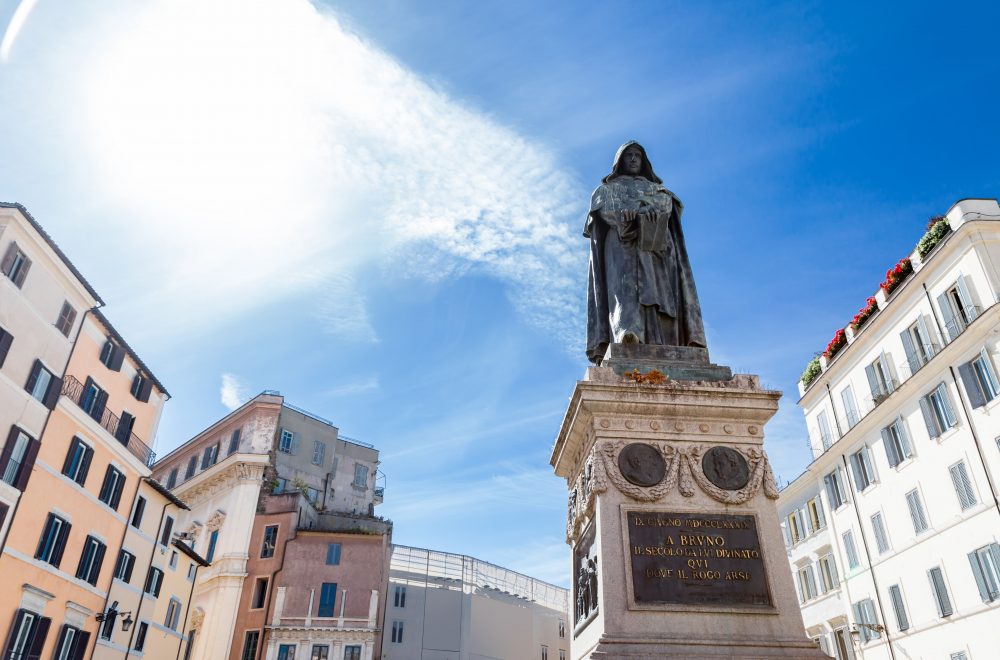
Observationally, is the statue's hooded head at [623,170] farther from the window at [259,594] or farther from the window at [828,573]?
Answer: the window at [259,594]

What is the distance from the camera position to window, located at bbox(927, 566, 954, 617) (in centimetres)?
2664

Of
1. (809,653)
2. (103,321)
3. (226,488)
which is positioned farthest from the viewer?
(226,488)

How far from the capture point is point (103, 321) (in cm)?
3206

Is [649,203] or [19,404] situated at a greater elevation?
[19,404]

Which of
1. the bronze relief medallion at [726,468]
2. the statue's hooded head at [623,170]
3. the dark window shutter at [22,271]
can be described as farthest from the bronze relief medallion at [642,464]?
the dark window shutter at [22,271]

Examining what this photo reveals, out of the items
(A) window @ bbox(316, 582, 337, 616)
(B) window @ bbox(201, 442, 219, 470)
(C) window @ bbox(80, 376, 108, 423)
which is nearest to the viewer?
(C) window @ bbox(80, 376, 108, 423)

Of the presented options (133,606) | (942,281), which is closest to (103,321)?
(133,606)

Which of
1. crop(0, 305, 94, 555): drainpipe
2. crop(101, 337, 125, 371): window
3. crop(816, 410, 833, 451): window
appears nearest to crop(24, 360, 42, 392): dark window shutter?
A: crop(0, 305, 94, 555): drainpipe

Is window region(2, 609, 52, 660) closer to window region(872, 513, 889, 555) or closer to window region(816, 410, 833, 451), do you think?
window region(872, 513, 889, 555)

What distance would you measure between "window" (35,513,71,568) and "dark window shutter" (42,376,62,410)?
4.18 meters

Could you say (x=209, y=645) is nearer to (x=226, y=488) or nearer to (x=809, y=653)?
(x=226, y=488)

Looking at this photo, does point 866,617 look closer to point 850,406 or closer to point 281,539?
point 850,406

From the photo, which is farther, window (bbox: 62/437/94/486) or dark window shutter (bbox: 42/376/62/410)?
window (bbox: 62/437/94/486)

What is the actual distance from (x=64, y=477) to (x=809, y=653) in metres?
29.4
